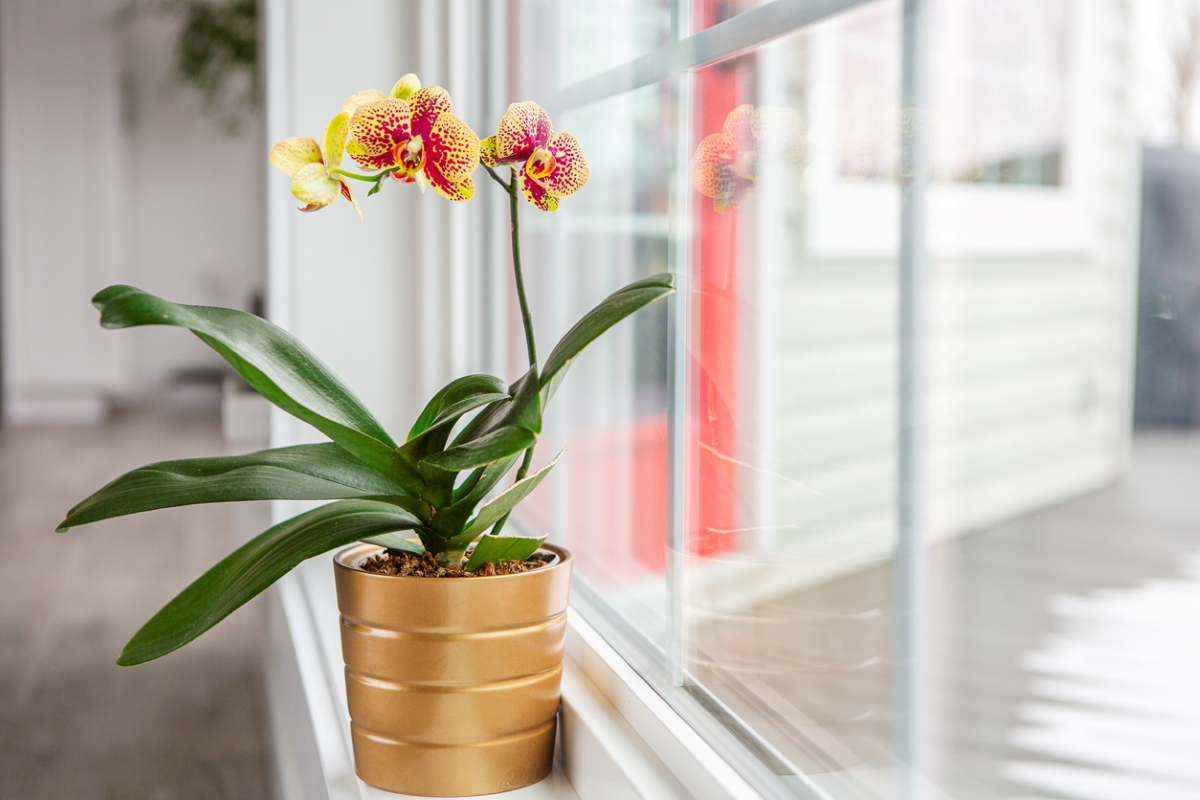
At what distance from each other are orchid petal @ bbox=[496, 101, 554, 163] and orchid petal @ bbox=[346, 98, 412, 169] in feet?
0.18

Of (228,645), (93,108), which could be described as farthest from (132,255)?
(228,645)

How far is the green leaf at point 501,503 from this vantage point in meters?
0.63

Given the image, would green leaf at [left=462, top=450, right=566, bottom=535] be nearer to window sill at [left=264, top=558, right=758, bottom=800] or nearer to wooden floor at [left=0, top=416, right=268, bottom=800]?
window sill at [left=264, top=558, right=758, bottom=800]

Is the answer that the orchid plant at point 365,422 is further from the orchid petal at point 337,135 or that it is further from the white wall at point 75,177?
the white wall at point 75,177

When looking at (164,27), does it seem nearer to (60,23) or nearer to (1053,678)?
(60,23)

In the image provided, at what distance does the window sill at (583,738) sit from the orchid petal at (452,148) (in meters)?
0.38

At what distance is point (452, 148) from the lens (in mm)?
589

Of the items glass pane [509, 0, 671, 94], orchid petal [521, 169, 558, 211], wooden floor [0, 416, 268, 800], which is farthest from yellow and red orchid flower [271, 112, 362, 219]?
wooden floor [0, 416, 268, 800]

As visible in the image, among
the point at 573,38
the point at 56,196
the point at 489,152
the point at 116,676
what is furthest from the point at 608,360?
the point at 56,196

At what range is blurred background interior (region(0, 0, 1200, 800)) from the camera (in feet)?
1.17

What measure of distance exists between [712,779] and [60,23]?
639 cm

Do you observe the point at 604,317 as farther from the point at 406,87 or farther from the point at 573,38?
the point at 573,38

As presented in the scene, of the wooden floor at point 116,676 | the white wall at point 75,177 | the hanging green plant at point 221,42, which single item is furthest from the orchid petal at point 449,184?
the white wall at point 75,177

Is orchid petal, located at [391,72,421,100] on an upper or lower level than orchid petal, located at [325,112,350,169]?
upper
